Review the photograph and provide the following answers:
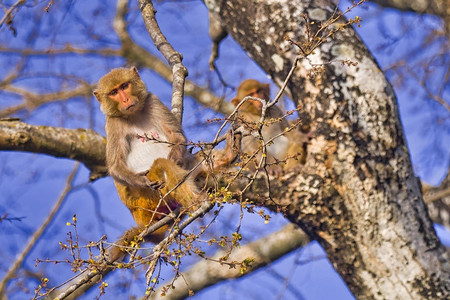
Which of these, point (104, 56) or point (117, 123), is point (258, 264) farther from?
point (104, 56)

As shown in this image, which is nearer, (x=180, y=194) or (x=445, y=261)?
(x=180, y=194)

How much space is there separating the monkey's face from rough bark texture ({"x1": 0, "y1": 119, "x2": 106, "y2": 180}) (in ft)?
2.82

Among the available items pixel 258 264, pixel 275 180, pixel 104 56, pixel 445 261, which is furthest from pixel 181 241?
pixel 104 56

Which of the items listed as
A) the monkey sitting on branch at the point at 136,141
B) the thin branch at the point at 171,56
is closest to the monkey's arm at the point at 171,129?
the monkey sitting on branch at the point at 136,141

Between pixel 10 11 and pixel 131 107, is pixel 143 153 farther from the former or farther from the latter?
pixel 10 11

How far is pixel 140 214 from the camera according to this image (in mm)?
4219

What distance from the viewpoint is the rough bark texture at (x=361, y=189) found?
4.36 m

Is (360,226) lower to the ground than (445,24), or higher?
lower

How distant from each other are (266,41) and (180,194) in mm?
1636

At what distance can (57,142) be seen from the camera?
4852 mm

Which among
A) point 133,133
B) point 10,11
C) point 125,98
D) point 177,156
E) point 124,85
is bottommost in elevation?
point 177,156

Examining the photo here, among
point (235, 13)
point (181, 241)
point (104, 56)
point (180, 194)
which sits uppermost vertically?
point (104, 56)

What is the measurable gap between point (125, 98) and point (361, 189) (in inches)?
70.8

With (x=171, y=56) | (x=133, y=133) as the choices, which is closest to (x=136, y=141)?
(x=133, y=133)
